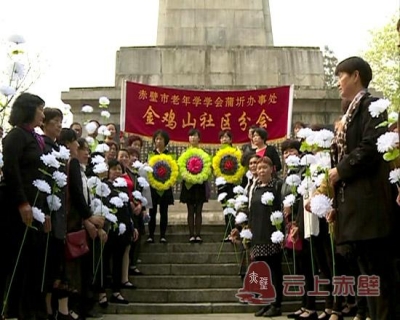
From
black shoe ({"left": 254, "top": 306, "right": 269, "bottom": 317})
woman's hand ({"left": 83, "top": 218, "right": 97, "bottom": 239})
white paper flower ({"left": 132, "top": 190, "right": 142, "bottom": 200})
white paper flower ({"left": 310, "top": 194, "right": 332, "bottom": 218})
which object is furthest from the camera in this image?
white paper flower ({"left": 132, "top": 190, "right": 142, "bottom": 200})

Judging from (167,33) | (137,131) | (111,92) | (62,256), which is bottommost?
(62,256)

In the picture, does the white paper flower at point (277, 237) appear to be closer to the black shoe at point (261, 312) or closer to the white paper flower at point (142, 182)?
the black shoe at point (261, 312)

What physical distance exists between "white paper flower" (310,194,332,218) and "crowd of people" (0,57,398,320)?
0.17ft

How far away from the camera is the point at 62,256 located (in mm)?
6441

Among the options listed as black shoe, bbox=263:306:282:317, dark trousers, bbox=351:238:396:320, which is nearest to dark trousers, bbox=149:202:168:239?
black shoe, bbox=263:306:282:317

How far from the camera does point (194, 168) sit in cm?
1022

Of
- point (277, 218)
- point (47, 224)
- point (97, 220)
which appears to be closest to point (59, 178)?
point (47, 224)

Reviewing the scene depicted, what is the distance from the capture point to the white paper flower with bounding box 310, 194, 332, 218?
16.4 feet

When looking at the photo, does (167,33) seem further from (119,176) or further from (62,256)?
(62,256)

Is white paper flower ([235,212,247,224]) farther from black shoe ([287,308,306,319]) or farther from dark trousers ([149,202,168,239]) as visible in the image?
dark trousers ([149,202,168,239])

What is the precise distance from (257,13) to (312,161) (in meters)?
10.6

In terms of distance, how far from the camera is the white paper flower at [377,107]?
15.1 ft

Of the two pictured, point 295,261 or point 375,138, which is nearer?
point 375,138

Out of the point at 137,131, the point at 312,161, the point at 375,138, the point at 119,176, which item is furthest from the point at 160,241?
the point at 375,138
